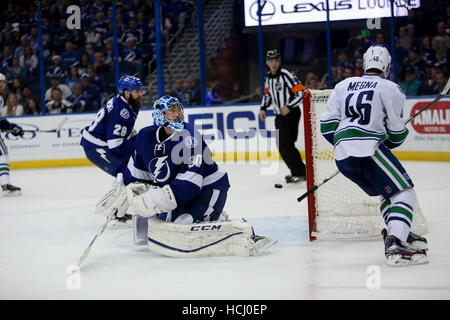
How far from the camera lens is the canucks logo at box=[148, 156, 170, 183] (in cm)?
414

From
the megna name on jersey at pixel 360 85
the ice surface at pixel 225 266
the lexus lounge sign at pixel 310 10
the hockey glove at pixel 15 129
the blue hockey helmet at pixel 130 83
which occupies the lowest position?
the ice surface at pixel 225 266

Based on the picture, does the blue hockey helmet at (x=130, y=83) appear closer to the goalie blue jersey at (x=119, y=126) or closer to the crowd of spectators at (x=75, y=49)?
the goalie blue jersey at (x=119, y=126)

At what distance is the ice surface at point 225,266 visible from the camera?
3328 mm

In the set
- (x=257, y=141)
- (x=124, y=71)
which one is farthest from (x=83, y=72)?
(x=257, y=141)

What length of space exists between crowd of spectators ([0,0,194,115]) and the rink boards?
1.58ft

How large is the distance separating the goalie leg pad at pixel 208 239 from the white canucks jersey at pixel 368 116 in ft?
2.13

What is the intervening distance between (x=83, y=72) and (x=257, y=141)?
301cm

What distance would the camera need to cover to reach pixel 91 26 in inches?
462

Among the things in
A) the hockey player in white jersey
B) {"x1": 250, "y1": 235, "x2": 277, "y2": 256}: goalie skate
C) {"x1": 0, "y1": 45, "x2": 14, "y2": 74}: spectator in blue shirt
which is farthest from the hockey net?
{"x1": 0, "y1": 45, "x2": 14, "y2": 74}: spectator in blue shirt

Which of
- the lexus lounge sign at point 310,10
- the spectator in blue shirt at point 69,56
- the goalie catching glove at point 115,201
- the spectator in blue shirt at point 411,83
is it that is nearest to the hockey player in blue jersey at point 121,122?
the goalie catching glove at point 115,201

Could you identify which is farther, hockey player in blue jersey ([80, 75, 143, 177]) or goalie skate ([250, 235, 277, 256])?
hockey player in blue jersey ([80, 75, 143, 177])

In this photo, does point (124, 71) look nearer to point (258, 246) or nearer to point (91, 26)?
point (91, 26)

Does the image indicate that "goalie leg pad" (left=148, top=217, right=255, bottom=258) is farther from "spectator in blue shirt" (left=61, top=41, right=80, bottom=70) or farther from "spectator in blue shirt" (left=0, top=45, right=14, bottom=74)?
"spectator in blue shirt" (left=0, top=45, right=14, bottom=74)

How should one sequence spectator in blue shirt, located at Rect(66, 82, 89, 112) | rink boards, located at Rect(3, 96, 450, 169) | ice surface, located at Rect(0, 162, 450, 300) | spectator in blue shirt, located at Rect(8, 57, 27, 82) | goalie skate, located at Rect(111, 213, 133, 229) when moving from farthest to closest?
Result: 1. spectator in blue shirt, located at Rect(8, 57, 27, 82)
2. spectator in blue shirt, located at Rect(66, 82, 89, 112)
3. rink boards, located at Rect(3, 96, 450, 169)
4. goalie skate, located at Rect(111, 213, 133, 229)
5. ice surface, located at Rect(0, 162, 450, 300)
